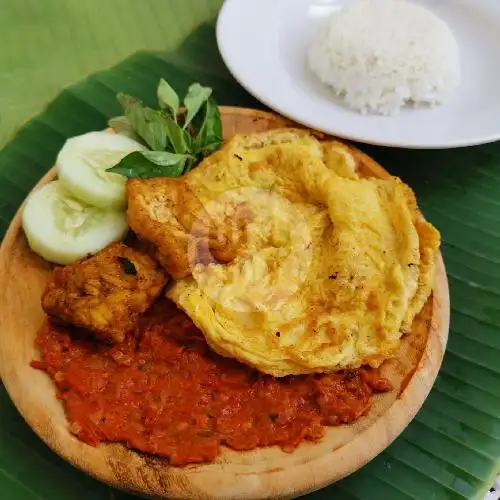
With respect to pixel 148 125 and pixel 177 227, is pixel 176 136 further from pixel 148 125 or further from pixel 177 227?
pixel 177 227

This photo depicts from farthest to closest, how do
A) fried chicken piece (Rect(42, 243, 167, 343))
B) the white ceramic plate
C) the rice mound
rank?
the rice mound, the white ceramic plate, fried chicken piece (Rect(42, 243, 167, 343))

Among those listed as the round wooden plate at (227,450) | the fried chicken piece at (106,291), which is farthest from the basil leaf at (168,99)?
the round wooden plate at (227,450)

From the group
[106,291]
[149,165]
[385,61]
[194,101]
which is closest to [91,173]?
[149,165]

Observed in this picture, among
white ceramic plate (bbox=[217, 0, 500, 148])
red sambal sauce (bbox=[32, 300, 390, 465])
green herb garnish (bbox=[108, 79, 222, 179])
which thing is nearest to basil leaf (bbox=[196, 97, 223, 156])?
green herb garnish (bbox=[108, 79, 222, 179])

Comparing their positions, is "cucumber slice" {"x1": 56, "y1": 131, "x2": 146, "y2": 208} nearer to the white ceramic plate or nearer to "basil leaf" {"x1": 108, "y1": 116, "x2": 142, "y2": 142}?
"basil leaf" {"x1": 108, "y1": 116, "x2": 142, "y2": 142}

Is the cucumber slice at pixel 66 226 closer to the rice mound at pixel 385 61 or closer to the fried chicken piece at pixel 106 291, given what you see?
the fried chicken piece at pixel 106 291

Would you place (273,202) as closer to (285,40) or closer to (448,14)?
(285,40)

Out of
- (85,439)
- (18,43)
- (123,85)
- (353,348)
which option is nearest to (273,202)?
(353,348)
